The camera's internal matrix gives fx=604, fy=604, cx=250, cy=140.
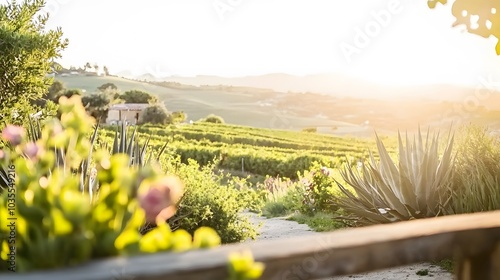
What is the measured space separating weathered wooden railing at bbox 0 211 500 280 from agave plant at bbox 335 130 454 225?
556 cm

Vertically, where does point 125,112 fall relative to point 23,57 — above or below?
below

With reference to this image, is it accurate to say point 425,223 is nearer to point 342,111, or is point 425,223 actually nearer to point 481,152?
point 481,152

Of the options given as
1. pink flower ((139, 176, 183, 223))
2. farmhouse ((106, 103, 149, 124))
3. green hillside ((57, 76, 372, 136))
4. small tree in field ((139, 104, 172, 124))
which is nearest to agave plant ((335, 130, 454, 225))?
pink flower ((139, 176, 183, 223))

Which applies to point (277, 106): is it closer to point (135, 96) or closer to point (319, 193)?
point (135, 96)

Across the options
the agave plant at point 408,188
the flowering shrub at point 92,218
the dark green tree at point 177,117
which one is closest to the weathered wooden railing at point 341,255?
the flowering shrub at point 92,218

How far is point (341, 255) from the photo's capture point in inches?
61.4

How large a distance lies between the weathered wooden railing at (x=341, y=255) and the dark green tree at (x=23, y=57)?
6938 millimetres

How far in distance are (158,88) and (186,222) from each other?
100158 mm

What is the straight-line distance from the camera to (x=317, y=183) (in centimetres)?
1145

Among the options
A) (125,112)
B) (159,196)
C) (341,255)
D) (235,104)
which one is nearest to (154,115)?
(125,112)

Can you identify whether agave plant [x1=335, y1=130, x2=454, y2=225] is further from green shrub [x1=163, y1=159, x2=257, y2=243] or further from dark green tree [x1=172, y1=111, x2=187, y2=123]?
dark green tree [x1=172, y1=111, x2=187, y2=123]

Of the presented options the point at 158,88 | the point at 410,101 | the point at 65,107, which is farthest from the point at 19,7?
the point at 158,88

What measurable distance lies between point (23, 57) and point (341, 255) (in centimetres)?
737

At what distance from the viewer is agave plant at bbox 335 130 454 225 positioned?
763 cm
